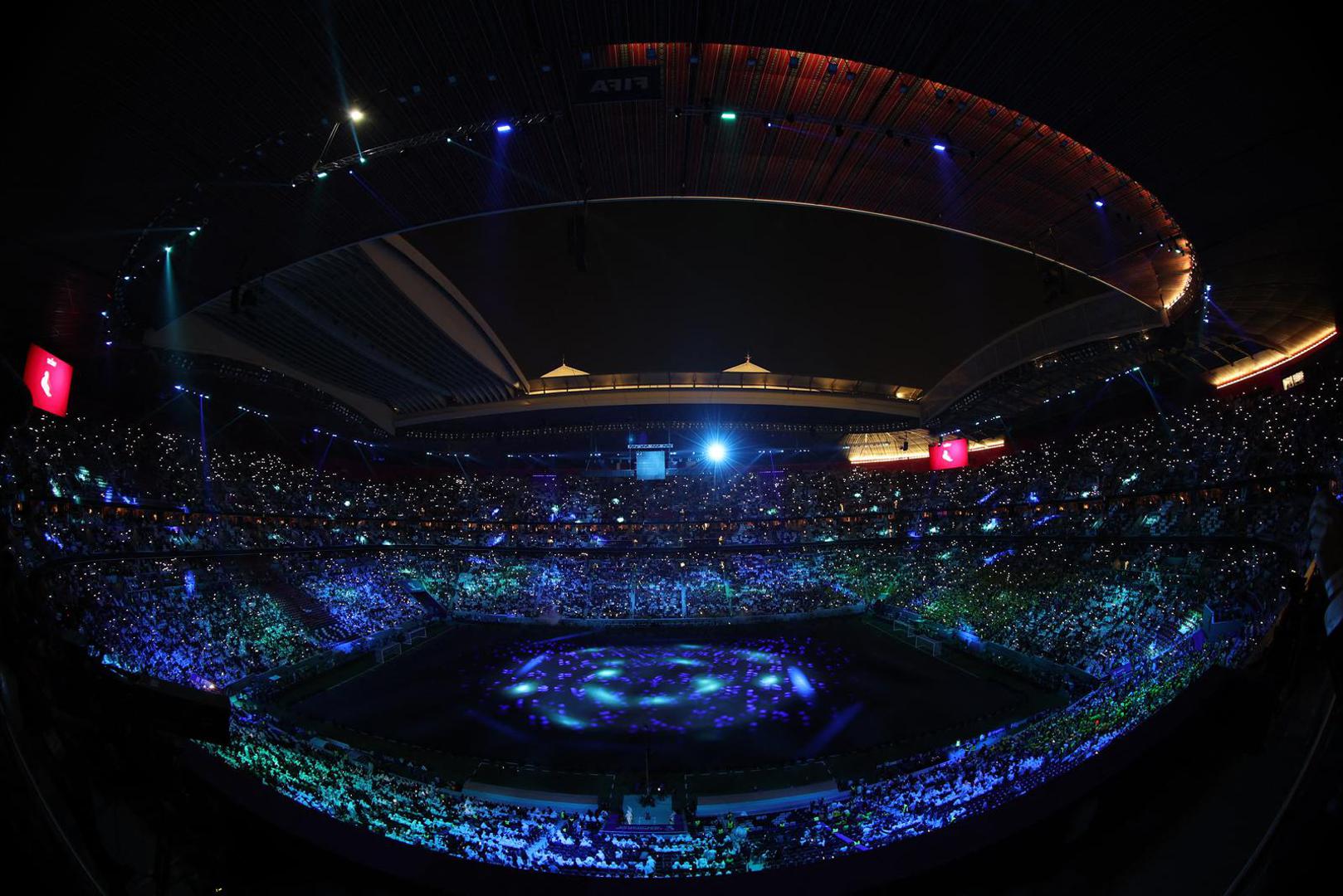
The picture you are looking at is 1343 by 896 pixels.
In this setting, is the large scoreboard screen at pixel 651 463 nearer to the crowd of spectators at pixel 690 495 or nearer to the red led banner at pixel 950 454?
the crowd of spectators at pixel 690 495

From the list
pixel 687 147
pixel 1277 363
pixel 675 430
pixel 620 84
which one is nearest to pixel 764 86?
pixel 687 147

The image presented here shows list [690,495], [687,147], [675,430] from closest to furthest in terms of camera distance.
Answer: [687,147] → [675,430] → [690,495]

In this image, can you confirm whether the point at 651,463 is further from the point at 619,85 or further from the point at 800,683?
the point at 619,85

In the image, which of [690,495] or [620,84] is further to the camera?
[690,495]

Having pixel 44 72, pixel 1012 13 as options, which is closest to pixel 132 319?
pixel 44 72

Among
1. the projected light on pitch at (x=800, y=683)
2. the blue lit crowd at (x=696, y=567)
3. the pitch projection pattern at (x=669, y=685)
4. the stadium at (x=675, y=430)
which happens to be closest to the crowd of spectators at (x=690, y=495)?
the blue lit crowd at (x=696, y=567)

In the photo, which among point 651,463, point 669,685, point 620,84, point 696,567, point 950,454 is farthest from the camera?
point 651,463

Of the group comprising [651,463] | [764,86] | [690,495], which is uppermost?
[764,86]

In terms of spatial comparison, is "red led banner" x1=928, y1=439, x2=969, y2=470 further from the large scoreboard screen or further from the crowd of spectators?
the large scoreboard screen

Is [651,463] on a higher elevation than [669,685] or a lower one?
higher
